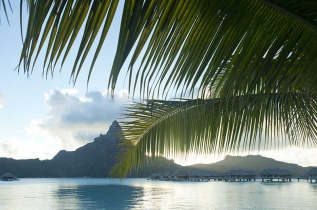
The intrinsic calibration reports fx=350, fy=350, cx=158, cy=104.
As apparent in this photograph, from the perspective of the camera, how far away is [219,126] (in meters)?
2.03

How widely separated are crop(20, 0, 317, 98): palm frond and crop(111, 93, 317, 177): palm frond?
0.57m

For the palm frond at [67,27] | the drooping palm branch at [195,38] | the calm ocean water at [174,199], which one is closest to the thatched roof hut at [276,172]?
the calm ocean water at [174,199]

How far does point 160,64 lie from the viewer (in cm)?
101

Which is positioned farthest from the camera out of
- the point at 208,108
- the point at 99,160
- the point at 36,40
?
the point at 99,160

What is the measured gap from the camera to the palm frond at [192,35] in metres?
0.77

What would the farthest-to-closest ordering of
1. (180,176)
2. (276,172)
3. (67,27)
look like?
(180,176) < (276,172) < (67,27)

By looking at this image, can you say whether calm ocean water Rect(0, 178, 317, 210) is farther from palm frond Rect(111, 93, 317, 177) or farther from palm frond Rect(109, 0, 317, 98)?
palm frond Rect(109, 0, 317, 98)

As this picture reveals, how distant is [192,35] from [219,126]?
1.10 metres

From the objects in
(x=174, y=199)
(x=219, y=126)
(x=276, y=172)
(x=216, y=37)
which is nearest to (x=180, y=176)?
(x=276, y=172)

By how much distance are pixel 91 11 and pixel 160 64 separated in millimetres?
303

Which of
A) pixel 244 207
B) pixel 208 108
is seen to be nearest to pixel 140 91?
pixel 208 108

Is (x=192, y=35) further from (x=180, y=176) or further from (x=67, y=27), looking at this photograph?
(x=180, y=176)

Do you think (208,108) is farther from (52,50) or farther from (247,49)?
(52,50)

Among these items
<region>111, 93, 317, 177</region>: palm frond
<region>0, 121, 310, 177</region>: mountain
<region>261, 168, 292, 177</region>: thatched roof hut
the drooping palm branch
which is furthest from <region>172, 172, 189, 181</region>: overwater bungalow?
the drooping palm branch
